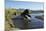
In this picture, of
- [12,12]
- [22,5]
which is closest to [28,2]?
[22,5]

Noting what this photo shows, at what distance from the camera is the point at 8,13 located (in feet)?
3.24

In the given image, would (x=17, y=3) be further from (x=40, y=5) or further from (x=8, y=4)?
(x=40, y=5)

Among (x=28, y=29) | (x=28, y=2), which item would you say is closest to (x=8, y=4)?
(x=28, y=2)

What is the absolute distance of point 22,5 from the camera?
3.33 ft

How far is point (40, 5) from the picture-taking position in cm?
105

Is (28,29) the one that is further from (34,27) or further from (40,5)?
(40,5)

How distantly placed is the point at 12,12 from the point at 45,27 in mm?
403

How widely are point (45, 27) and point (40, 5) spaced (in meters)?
0.25

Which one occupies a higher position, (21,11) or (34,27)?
(21,11)

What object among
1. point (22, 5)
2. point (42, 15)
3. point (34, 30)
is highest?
point (22, 5)

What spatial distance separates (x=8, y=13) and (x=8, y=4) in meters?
0.09
